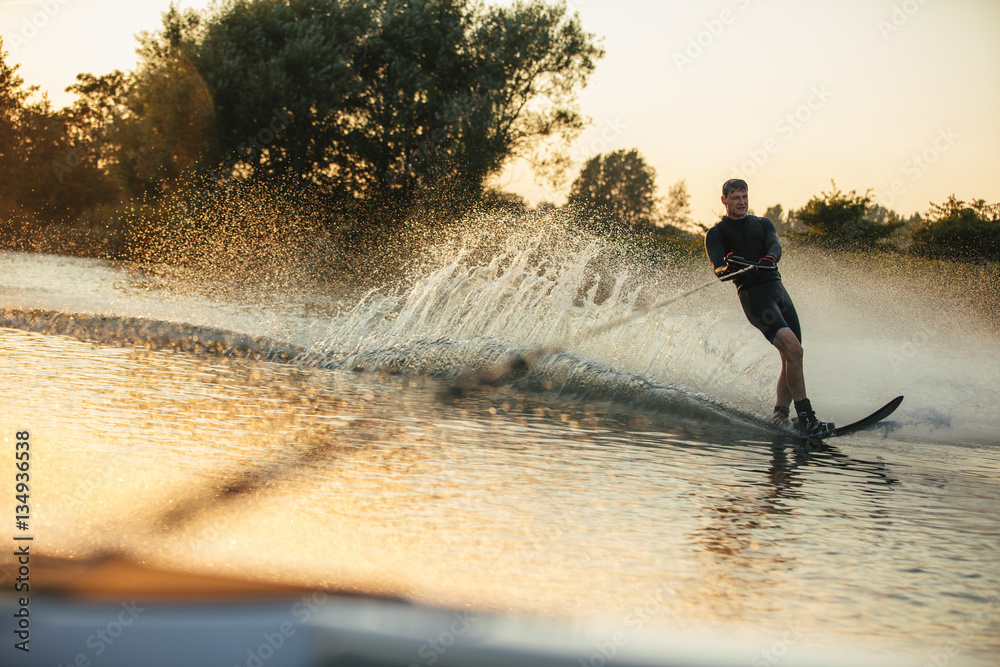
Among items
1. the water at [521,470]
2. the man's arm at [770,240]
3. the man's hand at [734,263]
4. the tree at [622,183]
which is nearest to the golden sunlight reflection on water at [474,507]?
the water at [521,470]

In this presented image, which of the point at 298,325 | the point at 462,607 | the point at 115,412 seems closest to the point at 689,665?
the point at 462,607

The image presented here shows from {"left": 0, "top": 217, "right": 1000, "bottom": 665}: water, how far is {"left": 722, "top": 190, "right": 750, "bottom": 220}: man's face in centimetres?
131

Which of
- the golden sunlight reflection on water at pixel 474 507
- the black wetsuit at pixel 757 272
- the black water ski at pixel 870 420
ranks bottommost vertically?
the golden sunlight reflection on water at pixel 474 507

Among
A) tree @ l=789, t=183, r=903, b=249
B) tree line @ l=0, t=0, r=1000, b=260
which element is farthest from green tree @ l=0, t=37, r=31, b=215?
tree @ l=789, t=183, r=903, b=249

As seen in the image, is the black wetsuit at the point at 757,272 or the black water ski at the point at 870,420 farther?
the black wetsuit at the point at 757,272

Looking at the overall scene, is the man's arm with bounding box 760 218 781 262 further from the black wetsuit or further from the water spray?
the water spray

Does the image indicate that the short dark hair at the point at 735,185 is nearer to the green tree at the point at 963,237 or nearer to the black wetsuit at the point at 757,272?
the black wetsuit at the point at 757,272

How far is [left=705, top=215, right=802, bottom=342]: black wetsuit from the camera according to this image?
19.4 feet

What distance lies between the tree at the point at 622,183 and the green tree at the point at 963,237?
65.4m

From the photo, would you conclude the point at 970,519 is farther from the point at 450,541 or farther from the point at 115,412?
the point at 115,412

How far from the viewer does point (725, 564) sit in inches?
118

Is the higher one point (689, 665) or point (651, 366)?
point (651, 366)

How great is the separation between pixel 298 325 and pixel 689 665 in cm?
1005

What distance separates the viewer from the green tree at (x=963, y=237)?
951 inches
